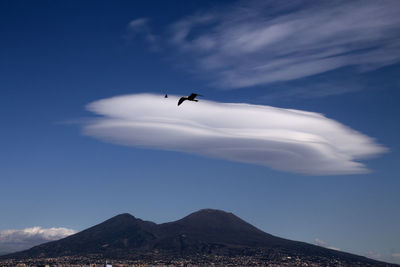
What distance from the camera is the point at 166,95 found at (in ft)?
269

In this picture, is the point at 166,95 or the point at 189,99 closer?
the point at 166,95

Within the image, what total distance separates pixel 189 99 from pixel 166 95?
22.0 ft

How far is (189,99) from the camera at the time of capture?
8750 cm
